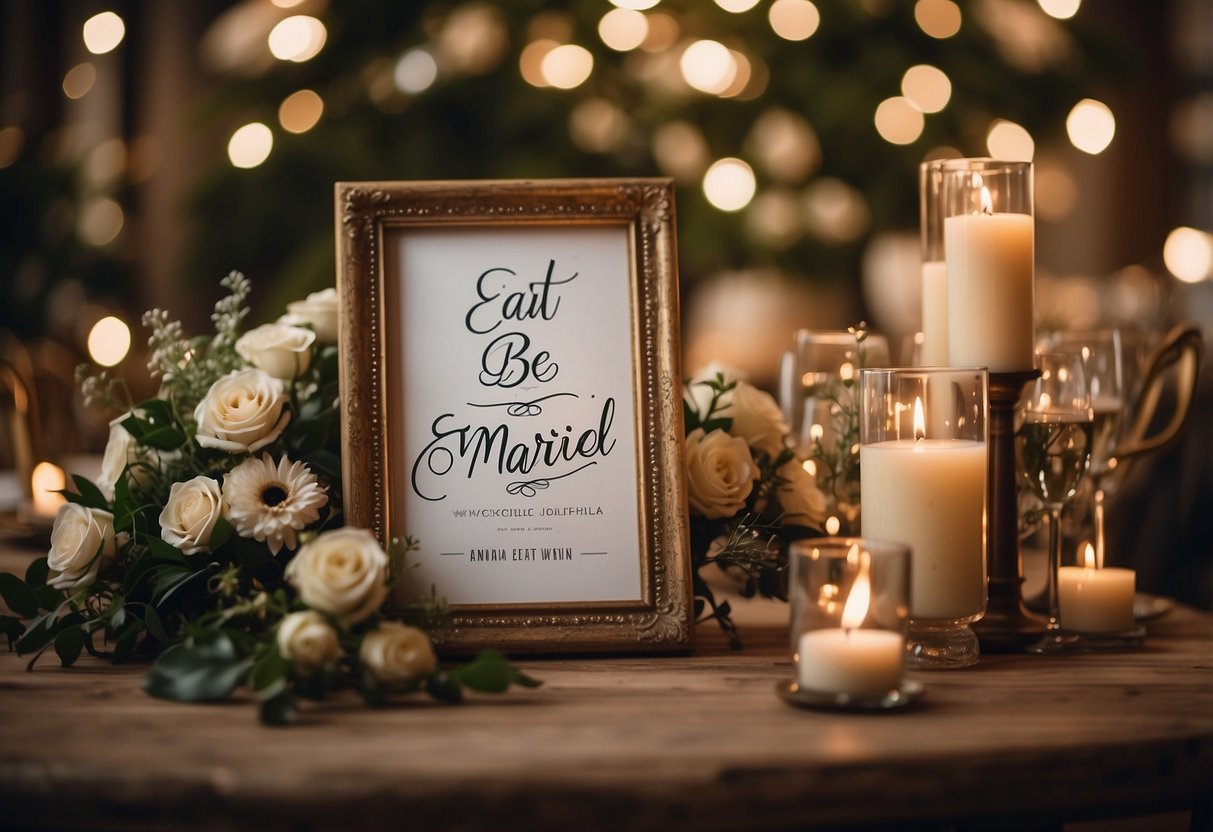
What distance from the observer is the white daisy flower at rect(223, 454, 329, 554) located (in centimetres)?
89

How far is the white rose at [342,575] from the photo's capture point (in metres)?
0.77

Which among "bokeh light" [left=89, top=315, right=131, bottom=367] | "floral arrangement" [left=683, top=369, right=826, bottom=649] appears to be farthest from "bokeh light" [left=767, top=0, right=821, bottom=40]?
"bokeh light" [left=89, top=315, right=131, bottom=367]

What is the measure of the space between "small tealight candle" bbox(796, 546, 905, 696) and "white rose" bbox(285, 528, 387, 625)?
30cm

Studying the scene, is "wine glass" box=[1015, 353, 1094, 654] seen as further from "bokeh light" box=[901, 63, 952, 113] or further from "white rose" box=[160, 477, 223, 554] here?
"bokeh light" box=[901, 63, 952, 113]

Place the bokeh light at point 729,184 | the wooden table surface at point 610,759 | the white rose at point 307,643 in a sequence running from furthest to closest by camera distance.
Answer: the bokeh light at point 729,184 < the white rose at point 307,643 < the wooden table surface at point 610,759

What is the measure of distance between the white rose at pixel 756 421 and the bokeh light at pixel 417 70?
1.05m

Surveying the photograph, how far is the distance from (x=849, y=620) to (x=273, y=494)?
46 cm

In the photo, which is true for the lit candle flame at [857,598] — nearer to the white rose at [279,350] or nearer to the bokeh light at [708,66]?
the white rose at [279,350]

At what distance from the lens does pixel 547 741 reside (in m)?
0.69

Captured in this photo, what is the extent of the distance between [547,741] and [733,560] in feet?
1.13

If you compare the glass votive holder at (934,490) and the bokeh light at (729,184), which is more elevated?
the bokeh light at (729,184)

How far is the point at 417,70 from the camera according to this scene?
188cm

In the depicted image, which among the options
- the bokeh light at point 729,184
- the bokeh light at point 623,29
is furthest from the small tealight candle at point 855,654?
the bokeh light at point 623,29

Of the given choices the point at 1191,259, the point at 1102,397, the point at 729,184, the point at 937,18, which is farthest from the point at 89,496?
the point at 1191,259
